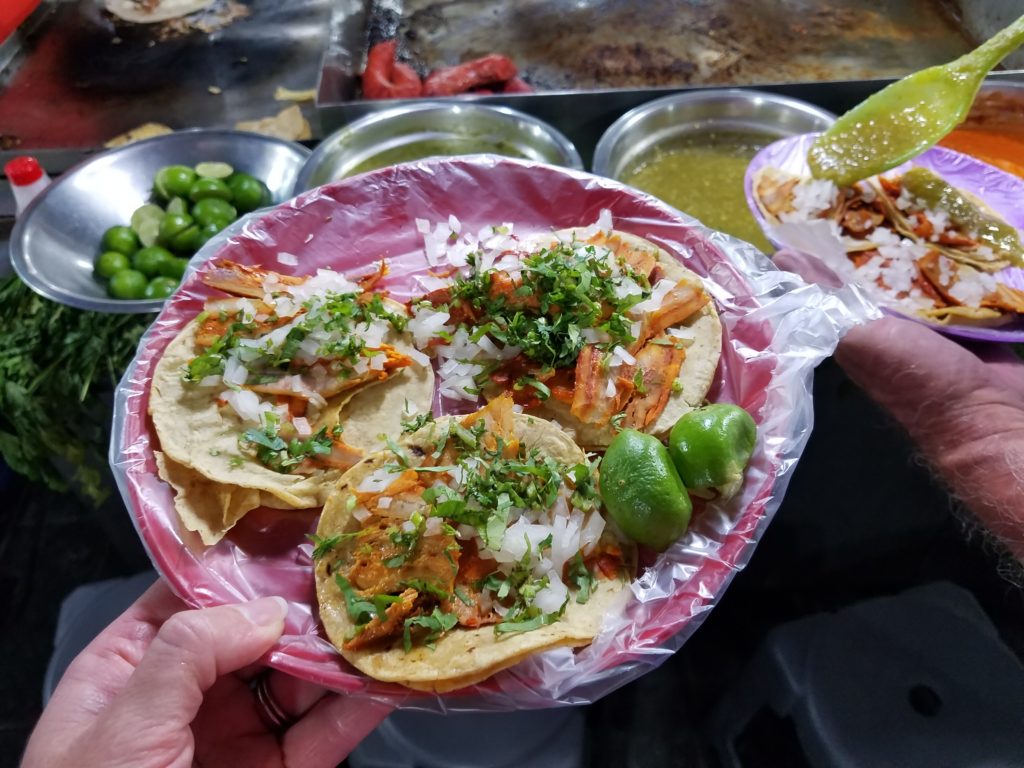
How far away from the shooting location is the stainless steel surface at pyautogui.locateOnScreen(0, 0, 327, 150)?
3287 mm

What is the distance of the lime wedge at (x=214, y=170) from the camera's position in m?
2.72

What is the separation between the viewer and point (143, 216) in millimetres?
2613

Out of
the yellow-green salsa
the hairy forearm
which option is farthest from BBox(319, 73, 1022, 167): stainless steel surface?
the hairy forearm

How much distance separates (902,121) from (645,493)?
184 cm

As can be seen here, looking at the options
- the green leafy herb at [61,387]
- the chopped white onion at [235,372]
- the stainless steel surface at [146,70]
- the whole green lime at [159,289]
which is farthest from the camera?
the stainless steel surface at [146,70]

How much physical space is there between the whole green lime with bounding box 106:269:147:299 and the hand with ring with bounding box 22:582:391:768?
118 centimetres

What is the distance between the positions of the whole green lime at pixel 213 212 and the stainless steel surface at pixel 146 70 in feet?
2.87

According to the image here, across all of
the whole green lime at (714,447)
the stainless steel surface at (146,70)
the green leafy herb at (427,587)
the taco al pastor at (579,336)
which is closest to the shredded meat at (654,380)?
the taco al pastor at (579,336)

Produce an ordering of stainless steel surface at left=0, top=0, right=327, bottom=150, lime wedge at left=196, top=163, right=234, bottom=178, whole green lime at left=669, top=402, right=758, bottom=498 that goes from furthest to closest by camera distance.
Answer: stainless steel surface at left=0, top=0, right=327, bottom=150
lime wedge at left=196, top=163, right=234, bottom=178
whole green lime at left=669, top=402, right=758, bottom=498

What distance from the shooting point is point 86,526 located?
2.31m

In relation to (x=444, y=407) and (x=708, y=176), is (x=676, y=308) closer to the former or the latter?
(x=444, y=407)

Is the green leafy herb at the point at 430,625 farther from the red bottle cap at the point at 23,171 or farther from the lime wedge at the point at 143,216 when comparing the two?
the red bottle cap at the point at 23,171

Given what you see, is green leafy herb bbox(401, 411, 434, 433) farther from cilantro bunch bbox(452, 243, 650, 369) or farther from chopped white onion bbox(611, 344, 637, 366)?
chopped white onion bbox(611, 344, 637, 366)

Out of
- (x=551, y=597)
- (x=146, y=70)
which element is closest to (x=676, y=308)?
(x=551, y=597)
